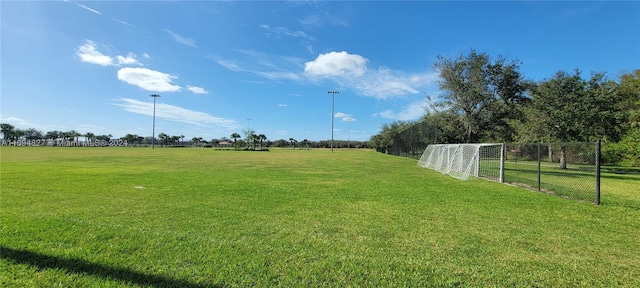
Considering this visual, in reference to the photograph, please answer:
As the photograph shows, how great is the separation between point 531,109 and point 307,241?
54.4 ft

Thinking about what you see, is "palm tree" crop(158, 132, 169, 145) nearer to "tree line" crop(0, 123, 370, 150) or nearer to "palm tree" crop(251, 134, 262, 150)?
"tree line" crop(0, 123, 370, 150)

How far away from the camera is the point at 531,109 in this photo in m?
15.6

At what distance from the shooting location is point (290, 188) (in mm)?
8289

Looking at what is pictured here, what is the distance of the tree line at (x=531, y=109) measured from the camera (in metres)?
14.3

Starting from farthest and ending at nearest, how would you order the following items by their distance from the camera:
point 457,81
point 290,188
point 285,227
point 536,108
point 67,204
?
point 457,81 < point 536,108 < point 290,188 < point 67,204 < point 285,227

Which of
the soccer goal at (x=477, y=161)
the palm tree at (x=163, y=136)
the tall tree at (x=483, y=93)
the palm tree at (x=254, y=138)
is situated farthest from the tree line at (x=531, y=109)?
the palm tree at (x=163, y=136)

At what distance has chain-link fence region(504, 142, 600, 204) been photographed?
25.2ft

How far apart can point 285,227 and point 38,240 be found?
2.93 meters

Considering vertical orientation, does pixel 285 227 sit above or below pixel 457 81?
below

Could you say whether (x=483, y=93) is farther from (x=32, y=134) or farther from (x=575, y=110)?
(x=32, y=134)

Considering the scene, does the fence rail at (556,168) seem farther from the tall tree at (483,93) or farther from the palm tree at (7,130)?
the palm tree at (7,130)

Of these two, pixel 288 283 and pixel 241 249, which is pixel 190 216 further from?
pixel 288 283

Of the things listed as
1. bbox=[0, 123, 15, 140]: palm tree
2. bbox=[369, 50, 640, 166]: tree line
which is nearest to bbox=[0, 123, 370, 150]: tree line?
bbox=[0, 123, 15, 140]: palm tree

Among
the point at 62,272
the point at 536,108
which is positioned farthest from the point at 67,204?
the point at 536,108
